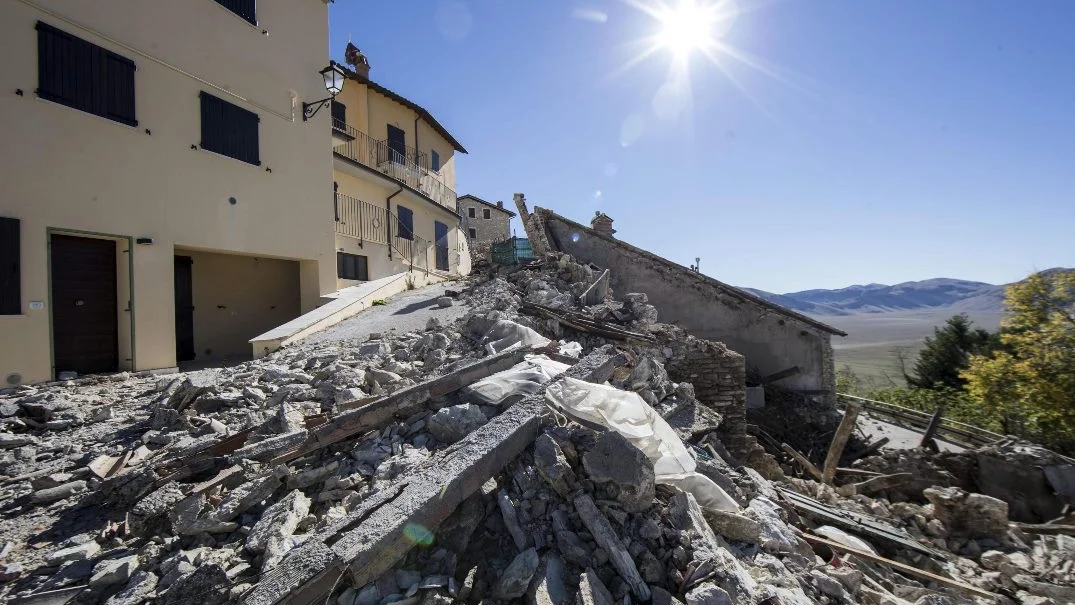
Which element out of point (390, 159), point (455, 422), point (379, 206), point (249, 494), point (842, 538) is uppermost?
point (390, 159)

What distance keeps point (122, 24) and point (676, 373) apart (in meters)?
11.3

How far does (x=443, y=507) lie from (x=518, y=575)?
633mm

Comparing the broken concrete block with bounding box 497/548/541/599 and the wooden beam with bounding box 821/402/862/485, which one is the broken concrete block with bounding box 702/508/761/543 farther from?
the wooden beam with bounding box 821/402/862/485

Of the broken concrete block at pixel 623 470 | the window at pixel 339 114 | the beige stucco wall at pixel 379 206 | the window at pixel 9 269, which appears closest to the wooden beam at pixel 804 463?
the broken concrete block at pixel 623 470

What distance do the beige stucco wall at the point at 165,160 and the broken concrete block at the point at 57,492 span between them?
14.8ft

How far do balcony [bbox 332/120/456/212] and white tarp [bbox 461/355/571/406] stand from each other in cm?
1286

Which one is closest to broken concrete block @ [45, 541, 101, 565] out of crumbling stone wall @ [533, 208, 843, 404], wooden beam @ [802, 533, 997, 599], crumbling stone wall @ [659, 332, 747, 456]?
wooden beam @ [802, 533, 997, 599]

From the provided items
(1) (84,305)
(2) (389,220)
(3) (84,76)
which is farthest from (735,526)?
(2) (389,220)

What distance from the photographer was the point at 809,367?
1046 cm

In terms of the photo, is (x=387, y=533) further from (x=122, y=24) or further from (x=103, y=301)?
(x=122, y=24)

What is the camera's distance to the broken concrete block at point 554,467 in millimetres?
3139

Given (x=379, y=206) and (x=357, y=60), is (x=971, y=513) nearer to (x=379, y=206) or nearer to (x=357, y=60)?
(x=379, y=206)

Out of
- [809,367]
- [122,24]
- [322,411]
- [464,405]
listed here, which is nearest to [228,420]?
[322,411]

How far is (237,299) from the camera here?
10.8 m
